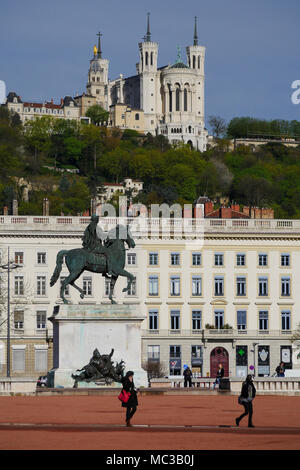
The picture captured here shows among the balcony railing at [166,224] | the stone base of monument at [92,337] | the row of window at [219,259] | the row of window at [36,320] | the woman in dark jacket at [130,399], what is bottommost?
the woman in dark jacket at [130,399]

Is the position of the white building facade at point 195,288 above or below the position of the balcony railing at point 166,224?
below

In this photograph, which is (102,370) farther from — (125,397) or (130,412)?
(130,412)

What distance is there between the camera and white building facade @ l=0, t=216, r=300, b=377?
3893 inches

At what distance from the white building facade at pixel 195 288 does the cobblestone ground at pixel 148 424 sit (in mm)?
50160

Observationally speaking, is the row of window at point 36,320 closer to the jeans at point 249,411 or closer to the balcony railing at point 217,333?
the balcony railing at point 217,333

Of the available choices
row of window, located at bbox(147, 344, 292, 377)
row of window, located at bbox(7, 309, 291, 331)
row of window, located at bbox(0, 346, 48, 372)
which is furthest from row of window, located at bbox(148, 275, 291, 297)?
row of window, located at bbox(0, 346, 48, 372)

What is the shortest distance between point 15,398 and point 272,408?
425 inches

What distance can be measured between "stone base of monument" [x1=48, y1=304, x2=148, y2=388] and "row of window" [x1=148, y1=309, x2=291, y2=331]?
4761 cm

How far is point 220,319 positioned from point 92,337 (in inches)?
1943

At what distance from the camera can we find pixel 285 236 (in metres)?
102

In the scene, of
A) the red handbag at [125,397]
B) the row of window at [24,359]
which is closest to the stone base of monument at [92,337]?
the red handbag at [125,397]

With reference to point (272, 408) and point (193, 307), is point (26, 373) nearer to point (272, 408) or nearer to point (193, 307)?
point (193, 307)

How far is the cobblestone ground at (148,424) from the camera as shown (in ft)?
93.9

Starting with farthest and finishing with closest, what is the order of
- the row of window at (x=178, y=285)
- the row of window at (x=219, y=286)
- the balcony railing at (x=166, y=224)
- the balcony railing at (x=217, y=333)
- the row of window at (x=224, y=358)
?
the row of window at (x=219, y=286)
the balcony railing at (x=217, y=333)
the row of window at (x=224, y=358)
the row of window at (x=178, y=285)
the balcony railing at (x=166, y=224)
